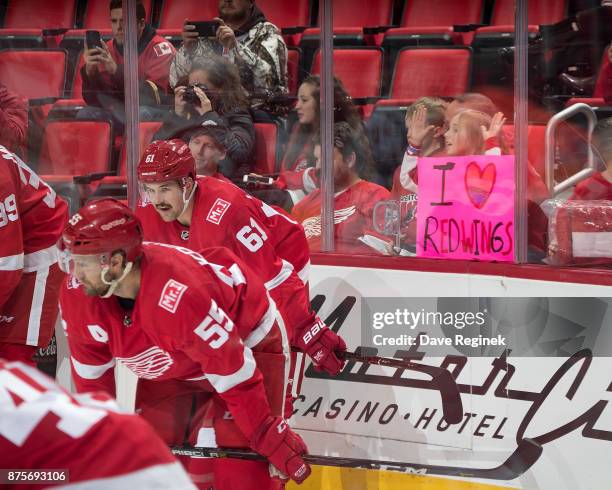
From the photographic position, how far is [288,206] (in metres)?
3.73

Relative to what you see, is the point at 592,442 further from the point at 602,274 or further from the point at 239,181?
the point at 239,181

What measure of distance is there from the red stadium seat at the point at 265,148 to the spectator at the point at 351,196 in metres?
0.18

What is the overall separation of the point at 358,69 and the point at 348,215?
536 mm

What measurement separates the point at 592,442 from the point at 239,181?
1.64 m

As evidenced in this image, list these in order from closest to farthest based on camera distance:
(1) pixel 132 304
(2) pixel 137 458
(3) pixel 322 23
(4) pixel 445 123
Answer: (2) pixel 137 458 < (1) pixel 132 304 < (4) pixel 445 123 < (3) pixel 322 23

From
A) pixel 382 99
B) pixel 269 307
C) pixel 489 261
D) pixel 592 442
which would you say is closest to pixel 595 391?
pixel 592 442

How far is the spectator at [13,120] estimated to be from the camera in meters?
3.90

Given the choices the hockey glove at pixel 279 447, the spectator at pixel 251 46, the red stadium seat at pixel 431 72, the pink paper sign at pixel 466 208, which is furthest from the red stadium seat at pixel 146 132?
the hockey glove at pixel 279 447

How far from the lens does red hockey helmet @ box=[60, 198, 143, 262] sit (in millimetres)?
2145

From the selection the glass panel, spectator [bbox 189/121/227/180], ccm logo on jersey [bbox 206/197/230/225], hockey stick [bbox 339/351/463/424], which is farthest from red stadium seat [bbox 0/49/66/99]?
the glass panel

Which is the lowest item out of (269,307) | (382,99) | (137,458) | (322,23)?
(269,307)

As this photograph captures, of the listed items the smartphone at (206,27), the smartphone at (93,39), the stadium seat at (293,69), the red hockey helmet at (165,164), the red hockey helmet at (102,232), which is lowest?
the red hockey helmet at (102,232)

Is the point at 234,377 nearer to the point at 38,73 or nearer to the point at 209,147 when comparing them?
the point at 209,147

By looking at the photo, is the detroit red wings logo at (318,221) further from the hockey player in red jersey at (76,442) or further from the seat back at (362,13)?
the hockey player in red jersey at (76,442)
